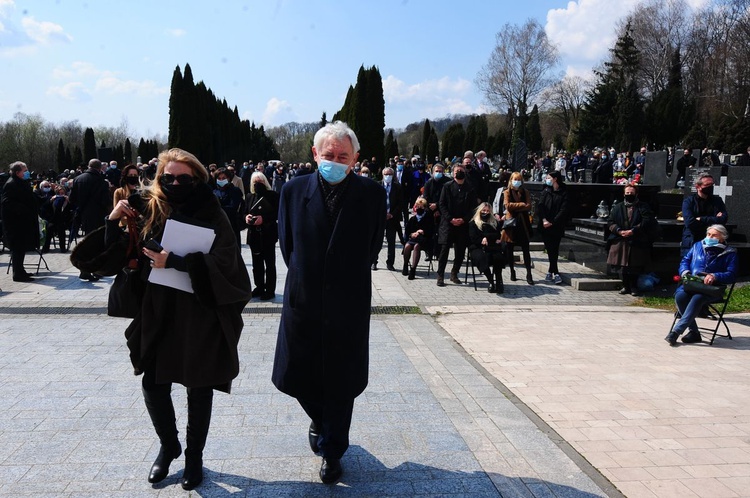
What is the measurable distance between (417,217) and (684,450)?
7.99m

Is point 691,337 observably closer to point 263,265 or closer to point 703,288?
point 703,288

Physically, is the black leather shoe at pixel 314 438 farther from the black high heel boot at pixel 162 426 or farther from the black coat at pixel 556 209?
the black coat at pixel 556 209

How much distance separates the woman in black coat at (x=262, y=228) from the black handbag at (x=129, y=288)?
571cm

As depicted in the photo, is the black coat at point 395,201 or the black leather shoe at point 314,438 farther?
the black coat at point 395,201

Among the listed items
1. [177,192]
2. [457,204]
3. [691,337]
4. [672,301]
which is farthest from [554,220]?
[177,192]

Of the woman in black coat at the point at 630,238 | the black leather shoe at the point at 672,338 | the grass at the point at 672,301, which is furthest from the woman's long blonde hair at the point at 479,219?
the black leather shoe at the point at 672,338

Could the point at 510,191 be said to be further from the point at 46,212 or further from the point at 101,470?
the point at 46,212

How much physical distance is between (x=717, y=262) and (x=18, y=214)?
10651 mm

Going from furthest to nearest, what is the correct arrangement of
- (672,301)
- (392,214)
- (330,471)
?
1. (392,214)
2. (672,301)
3. (330,471)

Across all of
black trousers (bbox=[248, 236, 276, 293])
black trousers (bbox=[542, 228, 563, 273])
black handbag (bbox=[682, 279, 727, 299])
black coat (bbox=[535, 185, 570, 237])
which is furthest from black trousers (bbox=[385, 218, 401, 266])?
black handbag (bbox=[682, 279, 727, 299])

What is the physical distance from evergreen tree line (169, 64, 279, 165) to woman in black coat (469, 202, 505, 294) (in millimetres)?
38441

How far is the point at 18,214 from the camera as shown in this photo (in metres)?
10.8

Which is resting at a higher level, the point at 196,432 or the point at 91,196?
the point at 91,196

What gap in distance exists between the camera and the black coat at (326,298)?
3.60m
